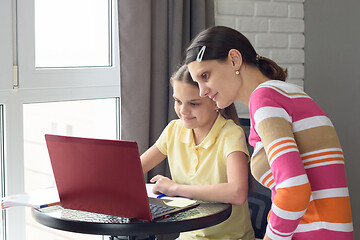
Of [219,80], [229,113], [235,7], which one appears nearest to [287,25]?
[235,7]

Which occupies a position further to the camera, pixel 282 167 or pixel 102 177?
pixel 102 177

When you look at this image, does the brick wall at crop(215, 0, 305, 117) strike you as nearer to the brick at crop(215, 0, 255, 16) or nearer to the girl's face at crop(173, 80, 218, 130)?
the brick at crop(215, 0, 255, 16)

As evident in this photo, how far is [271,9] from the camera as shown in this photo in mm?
2865

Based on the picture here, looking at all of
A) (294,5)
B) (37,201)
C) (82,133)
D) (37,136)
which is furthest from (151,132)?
(294,5)

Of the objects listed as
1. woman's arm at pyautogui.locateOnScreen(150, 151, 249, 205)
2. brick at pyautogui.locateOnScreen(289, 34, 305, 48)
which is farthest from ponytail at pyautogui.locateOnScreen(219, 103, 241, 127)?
brick at pyautogui.locateOnScreen(289, 34, 305, 48)

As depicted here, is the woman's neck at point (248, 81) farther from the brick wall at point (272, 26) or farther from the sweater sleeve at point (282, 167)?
the brick wall at point (272, 26)

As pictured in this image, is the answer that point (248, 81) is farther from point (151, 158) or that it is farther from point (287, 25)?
point (287, 25)

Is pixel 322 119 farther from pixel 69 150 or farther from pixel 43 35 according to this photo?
pixel 43 35

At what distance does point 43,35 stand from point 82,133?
47 cm

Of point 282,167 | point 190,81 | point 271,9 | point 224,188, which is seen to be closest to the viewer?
point 282,167

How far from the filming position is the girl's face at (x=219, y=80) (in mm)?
1377

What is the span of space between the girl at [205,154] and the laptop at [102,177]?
25cm

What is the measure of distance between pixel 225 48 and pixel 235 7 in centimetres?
141

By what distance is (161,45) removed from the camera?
2443 millimetres
